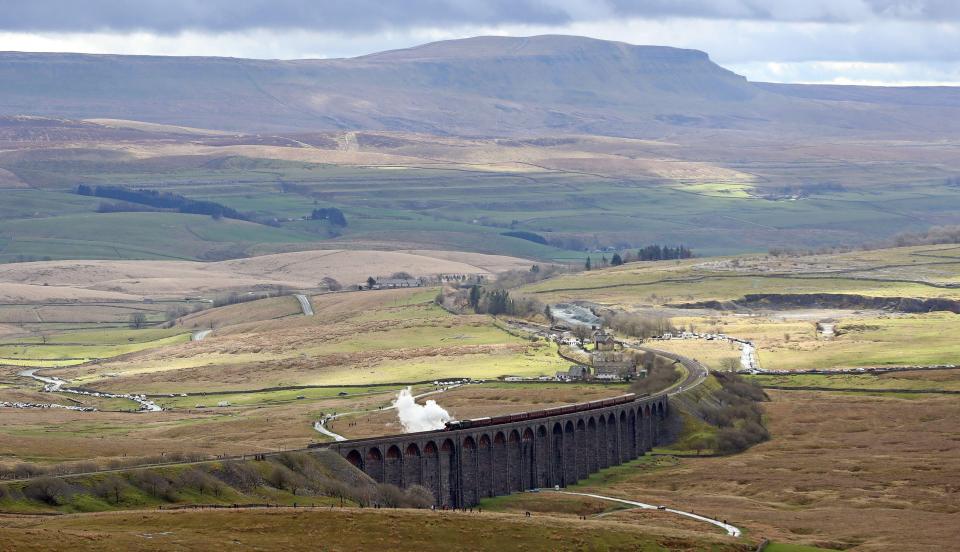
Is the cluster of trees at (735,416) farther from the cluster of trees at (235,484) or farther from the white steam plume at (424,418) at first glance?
the cluster of trees at (235,484)

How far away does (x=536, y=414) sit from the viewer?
5699 inches

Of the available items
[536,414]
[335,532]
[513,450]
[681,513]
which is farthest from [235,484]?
[536,414]

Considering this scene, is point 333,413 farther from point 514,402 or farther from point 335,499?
point 335,499

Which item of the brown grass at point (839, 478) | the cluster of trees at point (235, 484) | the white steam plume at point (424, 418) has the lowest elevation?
the brown grass at point (839, 478)

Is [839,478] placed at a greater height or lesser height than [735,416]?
lesser

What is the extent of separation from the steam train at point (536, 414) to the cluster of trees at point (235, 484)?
12.1 m

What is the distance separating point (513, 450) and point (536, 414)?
5.83 meters

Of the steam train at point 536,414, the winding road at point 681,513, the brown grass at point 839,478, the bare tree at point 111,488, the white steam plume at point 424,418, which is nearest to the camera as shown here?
the bare tree at point 111,488

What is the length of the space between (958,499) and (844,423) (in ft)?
136

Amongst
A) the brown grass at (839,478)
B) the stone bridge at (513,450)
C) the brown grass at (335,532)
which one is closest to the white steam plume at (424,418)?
the stone bridge at (513,450)

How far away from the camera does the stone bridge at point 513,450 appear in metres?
123

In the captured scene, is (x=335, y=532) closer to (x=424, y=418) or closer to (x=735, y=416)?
(x=424, y=418)

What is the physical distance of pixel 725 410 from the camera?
17325cm

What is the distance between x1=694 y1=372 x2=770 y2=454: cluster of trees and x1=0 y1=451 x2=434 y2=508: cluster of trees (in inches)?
1895
